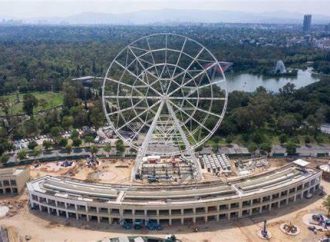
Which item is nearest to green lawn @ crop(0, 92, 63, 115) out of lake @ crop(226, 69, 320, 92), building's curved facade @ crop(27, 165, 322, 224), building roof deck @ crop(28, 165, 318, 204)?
building roof deck @ crop(28, 165, 318, 204)

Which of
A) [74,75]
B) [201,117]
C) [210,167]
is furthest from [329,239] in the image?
[74,75]

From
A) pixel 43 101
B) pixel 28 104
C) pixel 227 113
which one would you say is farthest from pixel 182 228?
pixel 43 101

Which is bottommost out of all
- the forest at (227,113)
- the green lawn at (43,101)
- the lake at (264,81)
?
the lake at (264,81)

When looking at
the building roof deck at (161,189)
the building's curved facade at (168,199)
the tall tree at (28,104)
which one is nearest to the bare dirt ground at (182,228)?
the building's curved facade at (168,199)

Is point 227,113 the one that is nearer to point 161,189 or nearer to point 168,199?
point 161,189

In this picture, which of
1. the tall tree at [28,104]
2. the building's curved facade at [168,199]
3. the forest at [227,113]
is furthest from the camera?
the tall tree at [28,104]

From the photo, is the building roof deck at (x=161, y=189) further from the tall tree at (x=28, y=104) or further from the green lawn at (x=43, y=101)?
the green lawn at (x=43, y=101)
